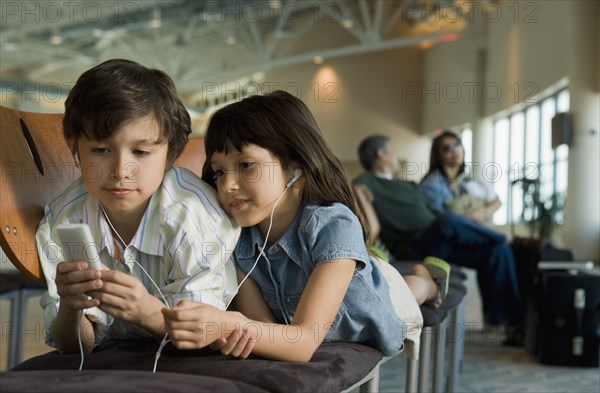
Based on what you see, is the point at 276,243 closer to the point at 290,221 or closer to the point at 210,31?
the point at 290,221

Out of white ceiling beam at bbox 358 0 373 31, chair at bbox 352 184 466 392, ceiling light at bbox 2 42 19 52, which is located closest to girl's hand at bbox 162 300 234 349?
chair at bbox 352 184 466 392

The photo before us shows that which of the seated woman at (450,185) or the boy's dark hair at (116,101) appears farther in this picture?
the seated woman at (450,185)

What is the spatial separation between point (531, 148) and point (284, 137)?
539 inches

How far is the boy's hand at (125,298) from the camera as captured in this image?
1.16 m

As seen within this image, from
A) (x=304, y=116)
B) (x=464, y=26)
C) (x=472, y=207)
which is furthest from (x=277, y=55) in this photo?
(x=304, y=116)

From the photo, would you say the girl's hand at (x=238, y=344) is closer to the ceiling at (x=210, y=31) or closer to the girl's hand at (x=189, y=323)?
the girl's hand at (x=189, y=323)

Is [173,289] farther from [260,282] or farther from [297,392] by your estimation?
[297,392]

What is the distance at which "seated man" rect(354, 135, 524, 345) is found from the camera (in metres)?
5.03

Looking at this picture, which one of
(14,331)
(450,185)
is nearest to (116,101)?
(14,331)

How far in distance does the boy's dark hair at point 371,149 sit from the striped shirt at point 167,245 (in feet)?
13.0

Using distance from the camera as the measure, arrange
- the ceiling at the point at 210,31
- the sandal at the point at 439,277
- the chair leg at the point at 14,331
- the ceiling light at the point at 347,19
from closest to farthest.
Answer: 1. the sandal at the point at 439,277
2. the chair leg at the point at 14,331
3. the ceiling at the point at 210,31
4. the ceiling light at the point at 347,19

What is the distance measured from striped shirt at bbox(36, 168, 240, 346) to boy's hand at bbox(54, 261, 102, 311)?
21 cm

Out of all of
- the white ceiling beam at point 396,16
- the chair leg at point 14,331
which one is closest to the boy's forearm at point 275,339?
the chair leg at point 14,331

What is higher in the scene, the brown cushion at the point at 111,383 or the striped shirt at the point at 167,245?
the striped shirt at the point at 167,245
